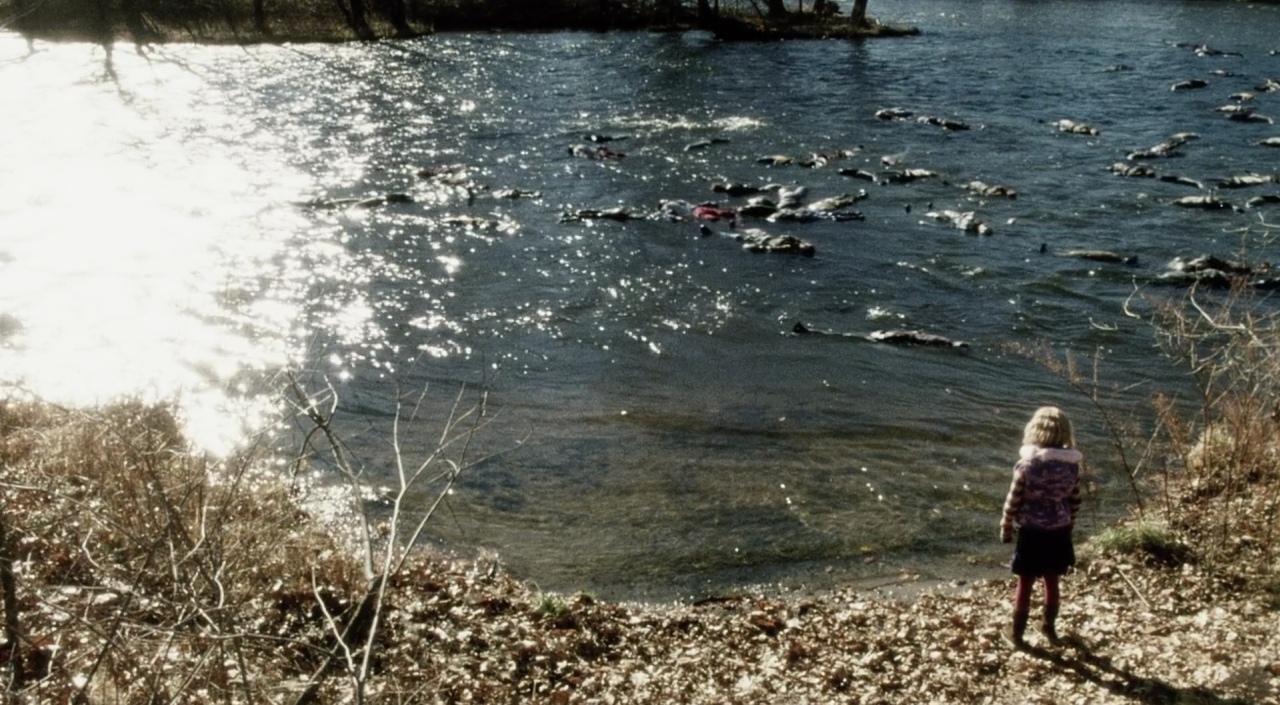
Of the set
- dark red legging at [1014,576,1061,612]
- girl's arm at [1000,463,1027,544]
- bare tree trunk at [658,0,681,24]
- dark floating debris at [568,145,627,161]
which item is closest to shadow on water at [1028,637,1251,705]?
dark red legging at [1014,576,1061,612]

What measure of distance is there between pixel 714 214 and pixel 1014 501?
13095 millimetres

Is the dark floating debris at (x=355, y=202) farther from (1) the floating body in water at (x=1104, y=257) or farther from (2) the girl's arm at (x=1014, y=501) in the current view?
(2) the girl's arm at (x=1014, y=501)

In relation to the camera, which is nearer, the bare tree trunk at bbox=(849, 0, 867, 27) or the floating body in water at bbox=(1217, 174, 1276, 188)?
the floating body in water at bbox=(1217, 174, 1276, 188)

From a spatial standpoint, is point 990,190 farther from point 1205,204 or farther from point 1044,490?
point 1044,490

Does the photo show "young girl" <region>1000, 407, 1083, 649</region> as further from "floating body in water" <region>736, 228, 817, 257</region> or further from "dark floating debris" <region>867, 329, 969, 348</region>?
"floating body in water" <region>736, 228, 817, 257</region>

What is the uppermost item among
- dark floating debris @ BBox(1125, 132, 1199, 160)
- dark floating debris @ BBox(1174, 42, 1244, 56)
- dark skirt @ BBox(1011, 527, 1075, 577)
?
dark floating debris @ BBox(1174, 42, 1244, 56)

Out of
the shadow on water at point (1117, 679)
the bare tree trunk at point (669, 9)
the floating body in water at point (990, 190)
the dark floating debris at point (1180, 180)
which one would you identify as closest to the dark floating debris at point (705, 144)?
the floating body in water at point (990, 190)

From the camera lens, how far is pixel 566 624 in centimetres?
845

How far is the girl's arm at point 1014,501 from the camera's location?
302 inches

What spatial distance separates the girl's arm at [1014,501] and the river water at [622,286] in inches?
78.3

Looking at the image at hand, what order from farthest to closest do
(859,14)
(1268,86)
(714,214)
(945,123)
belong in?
(859,14), (1268,86), (945,123), (714,214)

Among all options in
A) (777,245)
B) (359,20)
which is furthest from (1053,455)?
(359,20)

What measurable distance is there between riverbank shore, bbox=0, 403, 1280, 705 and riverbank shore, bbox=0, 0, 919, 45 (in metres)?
34.3

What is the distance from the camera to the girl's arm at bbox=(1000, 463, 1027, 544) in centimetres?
766
